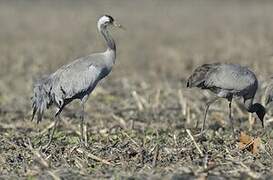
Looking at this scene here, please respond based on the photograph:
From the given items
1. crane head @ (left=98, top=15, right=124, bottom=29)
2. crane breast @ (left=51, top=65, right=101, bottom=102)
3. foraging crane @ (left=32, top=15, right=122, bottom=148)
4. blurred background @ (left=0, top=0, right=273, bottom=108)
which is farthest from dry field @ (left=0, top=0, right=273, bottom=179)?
crane head @ (left=98, top=15, right=124, bottom=29)

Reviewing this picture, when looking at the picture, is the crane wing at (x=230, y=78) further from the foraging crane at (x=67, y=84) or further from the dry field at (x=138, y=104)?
the foraging crane at (x=67, y=84)

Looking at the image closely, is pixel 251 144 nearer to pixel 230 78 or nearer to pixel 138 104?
pixel 230 78

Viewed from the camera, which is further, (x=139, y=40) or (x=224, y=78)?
(x=139, y=40)

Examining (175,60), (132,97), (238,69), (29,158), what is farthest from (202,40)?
(29,158)

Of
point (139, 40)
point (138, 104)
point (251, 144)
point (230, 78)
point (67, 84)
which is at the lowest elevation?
point (139, 40)

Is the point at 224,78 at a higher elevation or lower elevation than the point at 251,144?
higher

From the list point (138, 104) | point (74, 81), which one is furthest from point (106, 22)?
point (138, 104)

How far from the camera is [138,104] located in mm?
12172

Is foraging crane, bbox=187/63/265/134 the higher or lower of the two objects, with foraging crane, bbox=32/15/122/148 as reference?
lower

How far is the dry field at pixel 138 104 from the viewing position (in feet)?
24.4

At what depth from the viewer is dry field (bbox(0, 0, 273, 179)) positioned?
24.4 ft

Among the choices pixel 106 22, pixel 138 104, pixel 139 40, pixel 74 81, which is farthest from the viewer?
pixel 139 40

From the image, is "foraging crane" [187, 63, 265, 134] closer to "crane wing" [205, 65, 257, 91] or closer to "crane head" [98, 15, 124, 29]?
"crane wing" [205, 65, 257, 91]

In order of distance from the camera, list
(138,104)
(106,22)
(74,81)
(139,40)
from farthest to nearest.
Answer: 1. (139,40)
2. (138,104)
3. (106,22)
4. (74,81)
